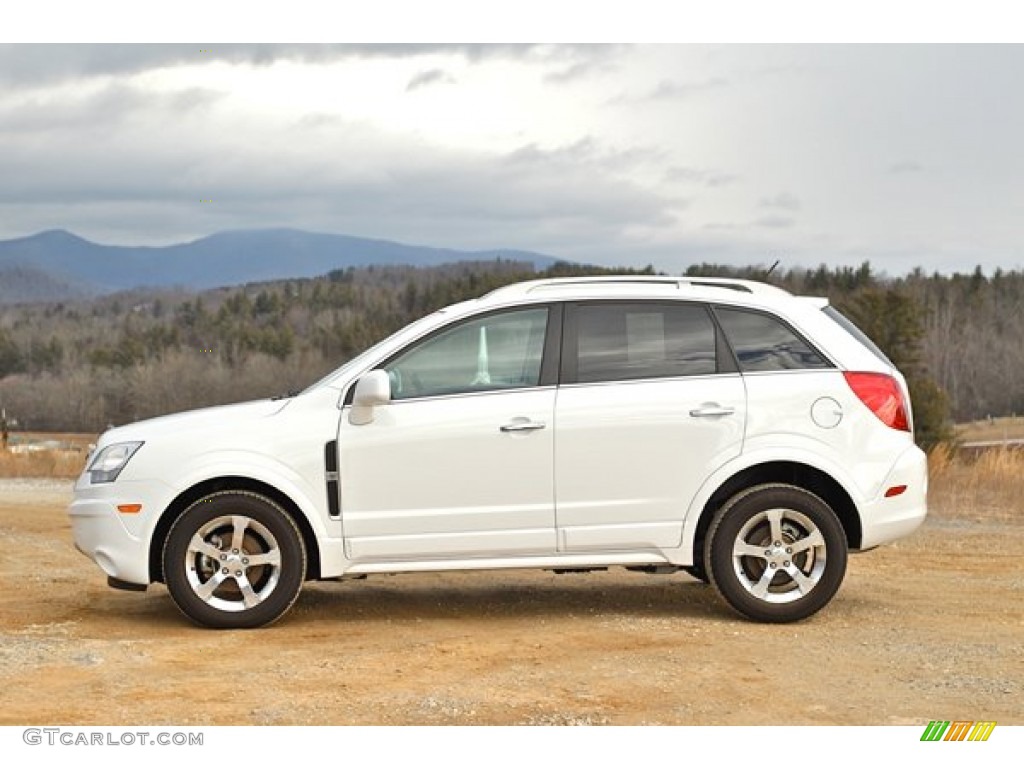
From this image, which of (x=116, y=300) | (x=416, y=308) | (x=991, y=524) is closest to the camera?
(x=991, y=524)

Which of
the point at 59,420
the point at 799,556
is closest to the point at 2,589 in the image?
the point at 799,556

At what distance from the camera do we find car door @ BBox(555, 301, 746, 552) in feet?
28.8

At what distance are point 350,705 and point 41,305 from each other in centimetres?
15461

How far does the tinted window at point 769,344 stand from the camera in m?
9.02

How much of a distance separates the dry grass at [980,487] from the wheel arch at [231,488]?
8.91 m

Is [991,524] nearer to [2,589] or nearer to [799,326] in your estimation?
[799,326]

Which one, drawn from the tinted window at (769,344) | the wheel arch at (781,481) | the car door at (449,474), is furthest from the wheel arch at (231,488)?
the tinted window at (769,344)

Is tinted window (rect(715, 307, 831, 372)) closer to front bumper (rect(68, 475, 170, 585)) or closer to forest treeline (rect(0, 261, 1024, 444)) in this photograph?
front bumper (rect(68, 475, 170, 585))

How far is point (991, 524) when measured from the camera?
14844 mm

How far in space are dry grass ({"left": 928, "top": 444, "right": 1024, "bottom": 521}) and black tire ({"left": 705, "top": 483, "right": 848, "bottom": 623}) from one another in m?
7.21

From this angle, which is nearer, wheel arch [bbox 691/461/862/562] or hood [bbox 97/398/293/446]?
hood [bbox 97/398/293/446]

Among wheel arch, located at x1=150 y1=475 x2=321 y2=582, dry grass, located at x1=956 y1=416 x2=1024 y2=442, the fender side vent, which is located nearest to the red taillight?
the fender side vent

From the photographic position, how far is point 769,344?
9039mm
